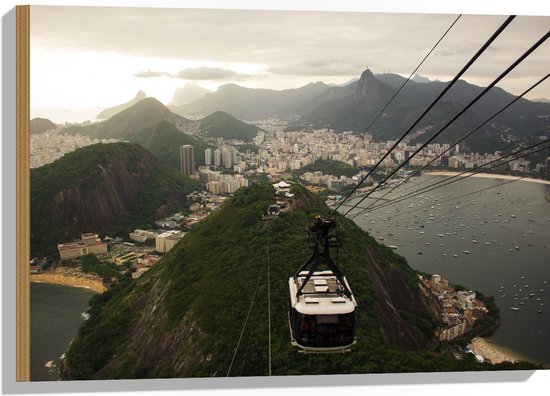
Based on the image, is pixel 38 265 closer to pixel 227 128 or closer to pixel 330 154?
pixel 330 154

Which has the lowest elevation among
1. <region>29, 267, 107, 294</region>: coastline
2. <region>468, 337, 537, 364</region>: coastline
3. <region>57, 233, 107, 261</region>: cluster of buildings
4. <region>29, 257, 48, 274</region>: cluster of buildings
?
<region>468, 337, 537, 364</region>: coastline

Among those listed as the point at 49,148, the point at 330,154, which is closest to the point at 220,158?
the point at 330,154

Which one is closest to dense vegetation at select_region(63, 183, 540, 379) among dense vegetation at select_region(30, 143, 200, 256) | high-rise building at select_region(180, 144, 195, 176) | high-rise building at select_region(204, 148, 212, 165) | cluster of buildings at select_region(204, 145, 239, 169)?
dense vegetation at select_region(30, 143, 200, 256)

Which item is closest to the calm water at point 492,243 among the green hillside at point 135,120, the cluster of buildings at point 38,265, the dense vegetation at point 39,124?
the dense vegetation at point 39,124

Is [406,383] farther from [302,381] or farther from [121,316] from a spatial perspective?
[121,316]

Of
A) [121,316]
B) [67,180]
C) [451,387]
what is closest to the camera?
[451,387]

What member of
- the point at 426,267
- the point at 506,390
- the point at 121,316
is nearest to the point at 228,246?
the point at 121,316

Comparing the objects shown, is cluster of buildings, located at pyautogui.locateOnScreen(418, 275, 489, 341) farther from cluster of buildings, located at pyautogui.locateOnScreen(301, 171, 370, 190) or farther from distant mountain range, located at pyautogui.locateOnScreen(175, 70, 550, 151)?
distant mountain range, located at pyautogui.locateOnScreen(175, 70, 550, 151)
